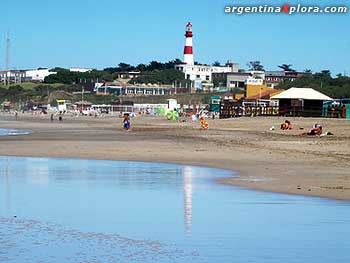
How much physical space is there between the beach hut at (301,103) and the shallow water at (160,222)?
122ft

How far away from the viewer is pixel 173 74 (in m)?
159

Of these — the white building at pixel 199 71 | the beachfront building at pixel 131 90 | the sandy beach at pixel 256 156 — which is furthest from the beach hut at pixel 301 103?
the white building at pixel 199 71

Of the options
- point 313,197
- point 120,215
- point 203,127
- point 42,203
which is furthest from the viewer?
point 203,127

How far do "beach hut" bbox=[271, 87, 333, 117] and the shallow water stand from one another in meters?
37.1

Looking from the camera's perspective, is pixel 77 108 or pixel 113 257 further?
pixel 77 108

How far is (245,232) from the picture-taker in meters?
10.3

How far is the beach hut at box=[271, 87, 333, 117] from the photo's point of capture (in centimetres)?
5344

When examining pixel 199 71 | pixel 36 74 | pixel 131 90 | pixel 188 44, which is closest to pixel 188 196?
pixel 188 44

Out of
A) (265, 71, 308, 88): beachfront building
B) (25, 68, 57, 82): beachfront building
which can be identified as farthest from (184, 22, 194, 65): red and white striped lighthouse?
(25, 68, 57, 82): beachfront building

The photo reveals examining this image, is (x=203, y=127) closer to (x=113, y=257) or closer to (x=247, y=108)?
(x=247, y=108)

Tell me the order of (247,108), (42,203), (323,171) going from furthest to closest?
(247,108)
(323,171)
(42,203)

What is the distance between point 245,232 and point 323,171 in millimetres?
9155

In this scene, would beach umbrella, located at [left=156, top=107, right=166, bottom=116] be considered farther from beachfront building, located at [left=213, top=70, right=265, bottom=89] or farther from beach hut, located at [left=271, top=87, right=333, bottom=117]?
beachfront building, located at [left=213, top=70, right=265, bottom=89]

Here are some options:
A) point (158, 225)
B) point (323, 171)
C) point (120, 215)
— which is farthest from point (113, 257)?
point (323, 171)
